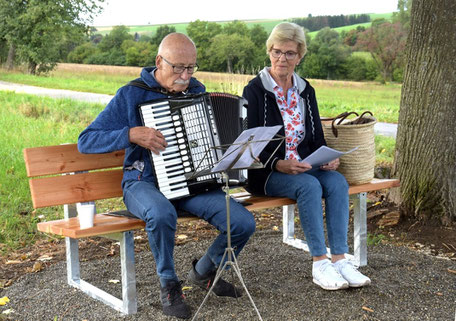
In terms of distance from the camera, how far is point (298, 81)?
447 centimetres

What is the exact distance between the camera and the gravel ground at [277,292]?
3648 millimetres

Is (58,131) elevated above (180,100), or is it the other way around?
(180,100)

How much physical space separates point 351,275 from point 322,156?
2.50 feet

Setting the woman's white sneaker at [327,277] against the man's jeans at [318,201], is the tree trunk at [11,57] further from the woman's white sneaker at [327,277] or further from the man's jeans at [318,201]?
the woman's white sneaker at [327,277]

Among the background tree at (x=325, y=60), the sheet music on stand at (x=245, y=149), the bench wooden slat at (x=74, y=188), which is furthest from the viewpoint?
the background tree at (x=325, y=60)

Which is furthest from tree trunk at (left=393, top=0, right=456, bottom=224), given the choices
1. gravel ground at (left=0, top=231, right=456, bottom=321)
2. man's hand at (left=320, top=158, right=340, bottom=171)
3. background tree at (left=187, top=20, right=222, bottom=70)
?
background tree at (left=187, top=20, right=222, bottom=70)

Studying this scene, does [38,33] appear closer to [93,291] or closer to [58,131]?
[58,131]

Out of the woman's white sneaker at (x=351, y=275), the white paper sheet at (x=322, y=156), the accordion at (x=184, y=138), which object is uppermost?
the accordion at (x=184, y=138)

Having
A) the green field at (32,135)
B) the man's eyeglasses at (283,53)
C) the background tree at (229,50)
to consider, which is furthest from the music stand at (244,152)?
the background tree at (229,50)

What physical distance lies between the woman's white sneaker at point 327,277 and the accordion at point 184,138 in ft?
2.78

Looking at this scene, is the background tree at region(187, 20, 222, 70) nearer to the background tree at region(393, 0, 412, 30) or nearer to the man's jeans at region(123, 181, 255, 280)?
the background tree at region(393, 0, 412, 30)

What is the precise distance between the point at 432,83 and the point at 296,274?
204 centimetres

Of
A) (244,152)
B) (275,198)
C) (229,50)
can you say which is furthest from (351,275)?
(229,50)

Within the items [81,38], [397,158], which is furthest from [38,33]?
[397,158]
